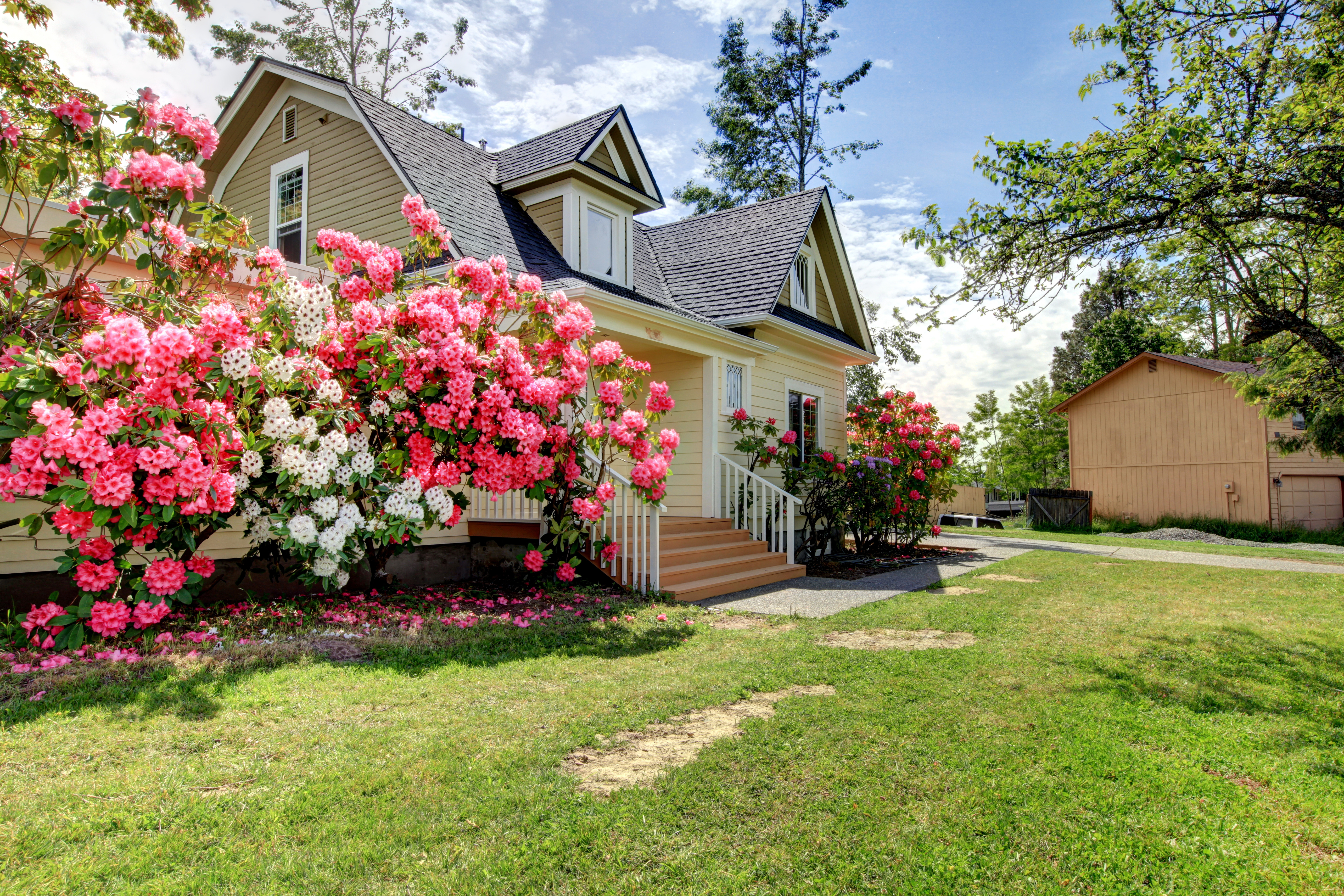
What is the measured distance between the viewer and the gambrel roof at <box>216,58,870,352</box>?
9.89m

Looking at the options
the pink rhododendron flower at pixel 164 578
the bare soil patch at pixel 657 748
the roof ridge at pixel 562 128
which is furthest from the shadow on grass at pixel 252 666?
the roof ridge at pixel 562 128

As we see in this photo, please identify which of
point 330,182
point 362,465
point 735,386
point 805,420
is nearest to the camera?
point 362,465

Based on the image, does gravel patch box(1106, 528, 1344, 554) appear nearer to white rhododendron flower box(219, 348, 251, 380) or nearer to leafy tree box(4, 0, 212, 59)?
white rhododendron flower box(219, 348, 251, 380)

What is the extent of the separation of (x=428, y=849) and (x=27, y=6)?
9.21 meters

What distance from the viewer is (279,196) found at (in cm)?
1130

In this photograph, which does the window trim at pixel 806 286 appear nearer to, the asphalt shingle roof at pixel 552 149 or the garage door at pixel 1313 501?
the asphalt shingle roof at pixel 552 149

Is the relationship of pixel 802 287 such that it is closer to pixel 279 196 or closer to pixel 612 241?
pixel 612 241

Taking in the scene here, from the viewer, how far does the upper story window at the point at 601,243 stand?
36.5 feet

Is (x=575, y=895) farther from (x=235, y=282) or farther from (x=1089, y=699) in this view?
(x=235, y=282)

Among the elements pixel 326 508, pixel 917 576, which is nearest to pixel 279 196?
pixel 326 508

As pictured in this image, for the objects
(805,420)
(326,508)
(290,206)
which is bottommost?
(326,508)

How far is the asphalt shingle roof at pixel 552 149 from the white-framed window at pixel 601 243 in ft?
2.84

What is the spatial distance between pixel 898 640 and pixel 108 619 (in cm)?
526

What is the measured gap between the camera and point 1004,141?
18.5 ft
